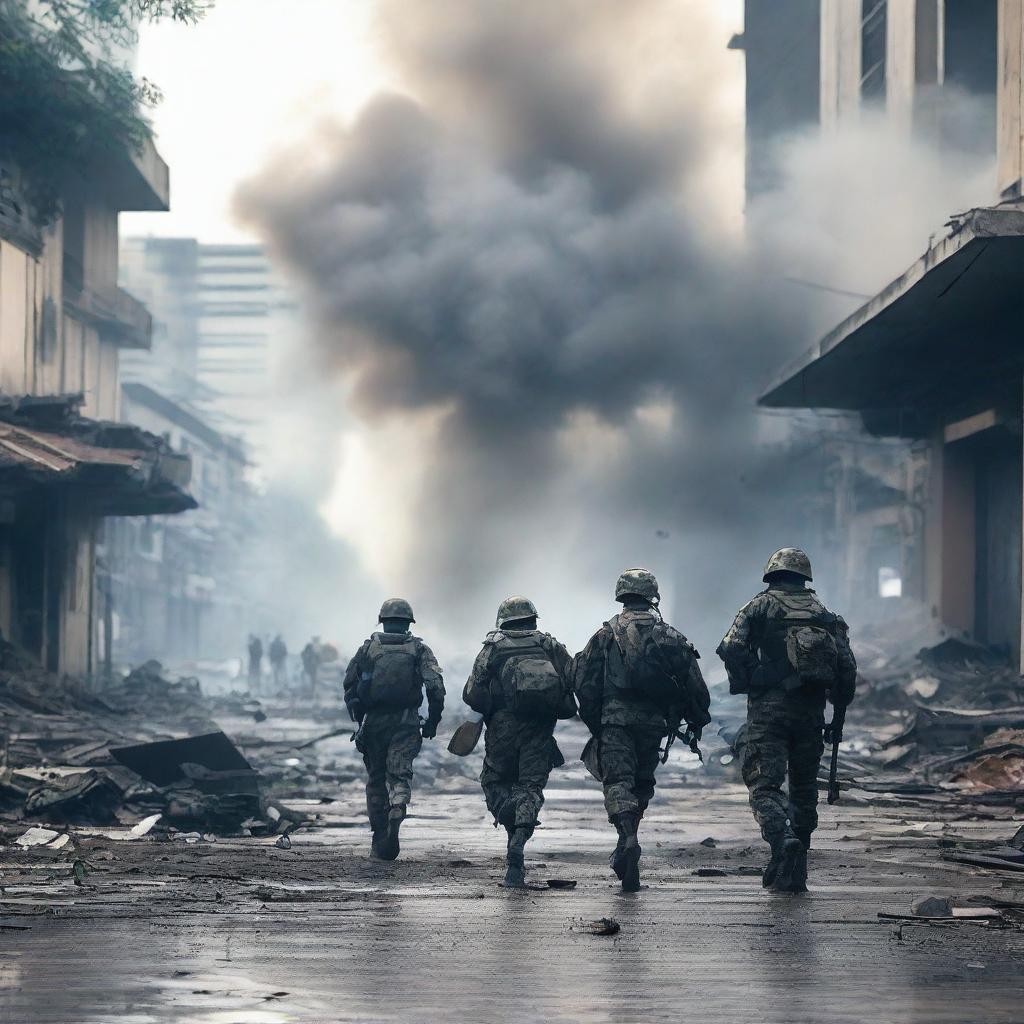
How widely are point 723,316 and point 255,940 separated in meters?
21.9

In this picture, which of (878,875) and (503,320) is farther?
(503,320)

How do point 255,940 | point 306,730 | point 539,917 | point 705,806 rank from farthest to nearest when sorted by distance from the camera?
point 306,730, point 705,806, point 539,917, point 255,940

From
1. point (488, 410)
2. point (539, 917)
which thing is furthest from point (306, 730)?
point (539, 917)

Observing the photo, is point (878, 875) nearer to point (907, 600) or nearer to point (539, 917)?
point (539, 917)

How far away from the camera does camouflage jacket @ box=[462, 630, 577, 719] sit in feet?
25.0

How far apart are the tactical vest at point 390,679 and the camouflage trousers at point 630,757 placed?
1.61 metres

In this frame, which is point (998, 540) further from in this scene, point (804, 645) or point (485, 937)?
point (485, 937)

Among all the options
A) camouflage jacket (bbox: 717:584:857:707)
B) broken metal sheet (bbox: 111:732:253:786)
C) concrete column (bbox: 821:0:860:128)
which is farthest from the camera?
concrete column (bbox: 821:0:860:128)

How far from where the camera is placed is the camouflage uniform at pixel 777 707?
271 inches

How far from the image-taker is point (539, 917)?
5.82m

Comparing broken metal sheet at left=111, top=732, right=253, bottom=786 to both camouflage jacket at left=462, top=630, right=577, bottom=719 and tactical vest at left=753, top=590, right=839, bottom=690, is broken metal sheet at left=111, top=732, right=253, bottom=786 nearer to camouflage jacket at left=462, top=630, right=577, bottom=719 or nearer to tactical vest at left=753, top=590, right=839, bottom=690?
camouflage jacket at left=462, top=630, right=577, bottom=719

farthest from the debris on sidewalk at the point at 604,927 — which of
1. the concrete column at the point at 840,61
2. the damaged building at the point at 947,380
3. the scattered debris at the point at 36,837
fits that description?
the concrete column at the point at 840,61

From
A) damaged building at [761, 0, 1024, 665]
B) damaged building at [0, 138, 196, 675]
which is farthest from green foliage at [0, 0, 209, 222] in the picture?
damaged building at [761, 0, 1024, 665]

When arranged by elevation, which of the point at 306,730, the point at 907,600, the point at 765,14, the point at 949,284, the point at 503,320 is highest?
the point at 765,14
